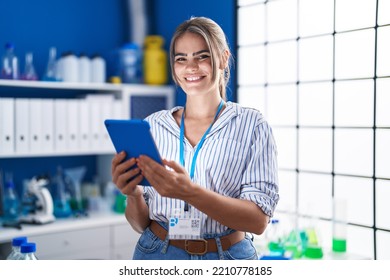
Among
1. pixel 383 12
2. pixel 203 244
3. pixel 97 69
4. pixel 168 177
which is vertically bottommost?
pixel 203 244

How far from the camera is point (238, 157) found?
125 cm

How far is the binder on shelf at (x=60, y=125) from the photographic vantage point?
2.70 metres

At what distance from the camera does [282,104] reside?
2613 millimetres

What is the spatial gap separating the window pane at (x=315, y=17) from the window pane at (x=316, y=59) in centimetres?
4

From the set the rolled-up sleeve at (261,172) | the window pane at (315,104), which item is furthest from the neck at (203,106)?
the window pane at (315,104)

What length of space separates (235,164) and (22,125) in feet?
5.48

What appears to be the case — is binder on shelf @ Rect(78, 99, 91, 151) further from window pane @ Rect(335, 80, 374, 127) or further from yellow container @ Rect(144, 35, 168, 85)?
window pane @ Rect(335, 80, 374, 127)

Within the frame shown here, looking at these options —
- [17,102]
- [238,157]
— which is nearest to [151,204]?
[238,157]

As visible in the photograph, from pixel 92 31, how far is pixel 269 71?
1.18 m

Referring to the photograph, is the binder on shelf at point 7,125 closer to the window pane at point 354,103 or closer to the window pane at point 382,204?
the window pane at point 354,103

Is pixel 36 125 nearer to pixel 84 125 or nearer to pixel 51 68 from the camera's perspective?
pixel 84 125

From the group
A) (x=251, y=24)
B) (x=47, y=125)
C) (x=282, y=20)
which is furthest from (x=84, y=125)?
(x=282, y=20)

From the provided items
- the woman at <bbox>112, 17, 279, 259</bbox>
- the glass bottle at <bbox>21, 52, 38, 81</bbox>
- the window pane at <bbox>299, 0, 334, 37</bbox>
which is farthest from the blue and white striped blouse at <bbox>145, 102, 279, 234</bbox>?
the glass bottle at <bbox>21, 52, 38, 81</bbox>
